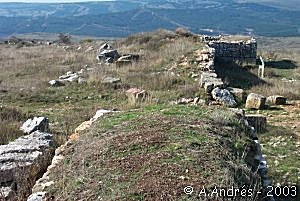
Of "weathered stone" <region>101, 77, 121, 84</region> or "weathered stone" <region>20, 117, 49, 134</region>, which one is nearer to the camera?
"weathered stone" <region>20, 117, 49, 134</region>

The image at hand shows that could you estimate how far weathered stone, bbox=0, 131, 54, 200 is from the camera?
20.0 feet

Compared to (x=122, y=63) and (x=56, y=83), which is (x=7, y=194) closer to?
(x=56, y=83)

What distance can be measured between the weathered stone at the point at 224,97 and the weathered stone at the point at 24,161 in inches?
256

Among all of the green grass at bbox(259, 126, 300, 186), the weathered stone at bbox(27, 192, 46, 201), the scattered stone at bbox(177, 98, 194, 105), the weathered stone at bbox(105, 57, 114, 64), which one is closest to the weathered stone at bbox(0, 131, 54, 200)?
the weathered stone at bbox(27, 192, 46, 201)

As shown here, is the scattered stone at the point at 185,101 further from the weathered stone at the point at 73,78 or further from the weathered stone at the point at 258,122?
the weathered stone at the point at 73,78

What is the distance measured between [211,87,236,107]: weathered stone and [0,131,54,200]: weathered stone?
6.50 meters

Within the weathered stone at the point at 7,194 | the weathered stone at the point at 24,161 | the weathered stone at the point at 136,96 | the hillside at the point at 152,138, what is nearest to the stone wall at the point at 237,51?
the hillside at the point at 152,138

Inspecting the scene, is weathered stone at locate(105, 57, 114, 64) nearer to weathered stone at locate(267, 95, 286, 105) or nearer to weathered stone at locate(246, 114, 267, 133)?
weathered stone at locate(267, 95, 286, 105)

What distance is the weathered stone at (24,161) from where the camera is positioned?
20.0 feet

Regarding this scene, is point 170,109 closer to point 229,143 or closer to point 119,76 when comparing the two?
point 229,143

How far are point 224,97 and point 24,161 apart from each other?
7.60 meters

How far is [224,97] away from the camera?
1316cm

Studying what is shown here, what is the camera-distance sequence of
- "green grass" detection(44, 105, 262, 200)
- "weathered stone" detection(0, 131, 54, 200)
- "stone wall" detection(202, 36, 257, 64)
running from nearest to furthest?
1. "green grass" detection(44, 105, 262, 200)
2. "weathered stone" detection(0, 131, 54, 200)
3. "stone wall" detection(202, 36, 257, 64)

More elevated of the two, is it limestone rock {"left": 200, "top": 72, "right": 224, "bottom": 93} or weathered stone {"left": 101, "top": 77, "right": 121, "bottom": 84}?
limestone rock {"left": 200, "top": 72, "right": 224, "bottom": 93}
